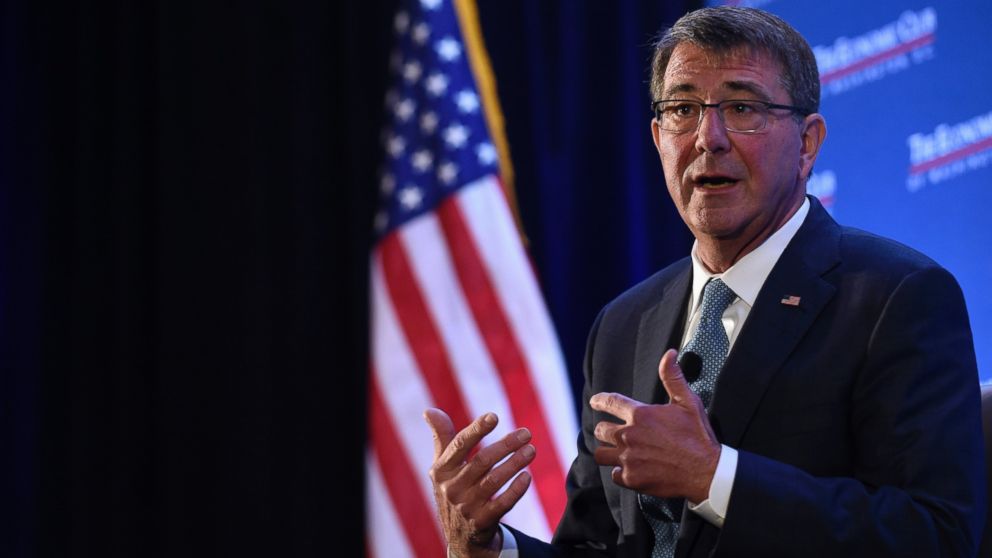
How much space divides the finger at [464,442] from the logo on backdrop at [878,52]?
4.93 ft

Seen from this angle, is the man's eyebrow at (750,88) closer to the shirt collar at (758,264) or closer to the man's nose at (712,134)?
the man's nose at (712,134)

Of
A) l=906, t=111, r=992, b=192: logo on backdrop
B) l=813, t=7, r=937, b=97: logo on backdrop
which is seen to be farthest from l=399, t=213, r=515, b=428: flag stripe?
l=906, t=111, r=992, b=192: logo on backdrop

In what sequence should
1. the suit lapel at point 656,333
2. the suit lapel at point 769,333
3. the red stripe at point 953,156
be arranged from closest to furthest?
the suit lapel at point 769,333 → the suit lapel at point 656,333 → the red stripe at point 953,156

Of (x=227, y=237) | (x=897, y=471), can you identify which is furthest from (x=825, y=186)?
(x=227, y=237)

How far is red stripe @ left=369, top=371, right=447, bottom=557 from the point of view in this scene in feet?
11.5

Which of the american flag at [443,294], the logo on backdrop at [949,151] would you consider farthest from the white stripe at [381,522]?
the logo on backdrop at [949,151]

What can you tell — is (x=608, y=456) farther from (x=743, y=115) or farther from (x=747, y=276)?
(x=743, y=115)

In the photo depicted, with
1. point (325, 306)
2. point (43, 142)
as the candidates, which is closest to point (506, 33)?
point (325, 306)

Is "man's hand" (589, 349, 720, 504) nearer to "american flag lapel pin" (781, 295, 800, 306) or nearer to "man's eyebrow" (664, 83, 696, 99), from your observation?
"american flag lapel pin" (781, 295, 800, 306)

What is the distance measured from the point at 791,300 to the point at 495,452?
1.66ft

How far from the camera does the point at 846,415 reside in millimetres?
1570

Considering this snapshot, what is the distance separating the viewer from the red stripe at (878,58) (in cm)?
274

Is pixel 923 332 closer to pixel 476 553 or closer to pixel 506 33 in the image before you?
pixel 476 553

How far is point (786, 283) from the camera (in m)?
1.69
